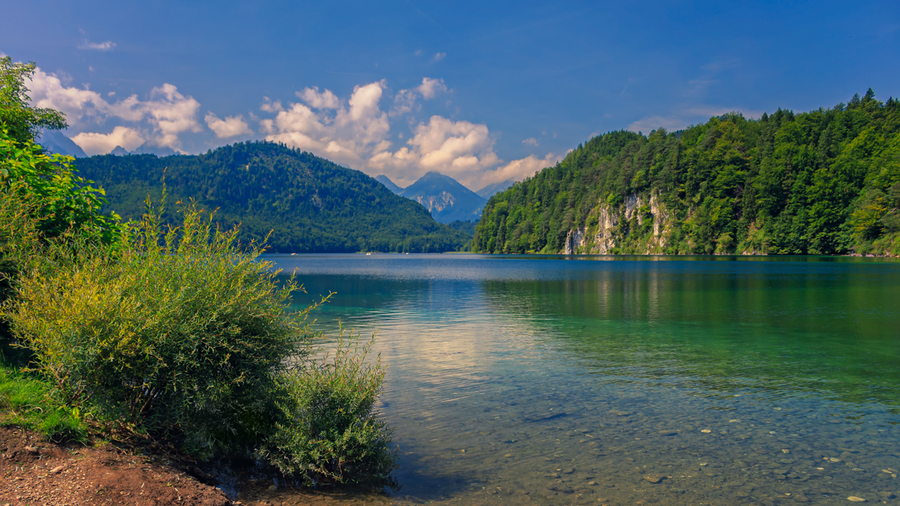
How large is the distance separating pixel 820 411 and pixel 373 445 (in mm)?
10632

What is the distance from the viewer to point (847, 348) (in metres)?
18.5

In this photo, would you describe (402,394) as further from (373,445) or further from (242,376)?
(242,376)

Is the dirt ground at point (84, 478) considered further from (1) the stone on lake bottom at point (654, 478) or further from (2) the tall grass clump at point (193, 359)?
(1) the stone on lake bottom at point (654, 478)

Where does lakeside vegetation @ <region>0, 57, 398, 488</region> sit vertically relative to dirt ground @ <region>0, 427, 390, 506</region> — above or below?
above

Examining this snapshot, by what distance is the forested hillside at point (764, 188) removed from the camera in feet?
382

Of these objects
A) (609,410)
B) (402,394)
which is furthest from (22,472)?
(609,410)

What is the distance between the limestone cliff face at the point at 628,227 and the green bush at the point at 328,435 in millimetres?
167959

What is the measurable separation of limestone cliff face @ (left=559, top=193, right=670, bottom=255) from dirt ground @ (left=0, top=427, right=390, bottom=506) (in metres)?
170

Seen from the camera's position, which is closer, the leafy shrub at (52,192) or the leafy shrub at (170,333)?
the leafy shrub at (170,333)

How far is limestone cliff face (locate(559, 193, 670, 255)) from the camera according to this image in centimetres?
16288

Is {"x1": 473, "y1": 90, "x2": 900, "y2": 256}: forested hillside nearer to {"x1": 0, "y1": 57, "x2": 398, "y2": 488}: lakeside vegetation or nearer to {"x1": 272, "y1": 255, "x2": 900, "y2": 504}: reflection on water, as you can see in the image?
{"x1": 272, "y1": 255, "x2": 900, "y2": 504}: reflection on water

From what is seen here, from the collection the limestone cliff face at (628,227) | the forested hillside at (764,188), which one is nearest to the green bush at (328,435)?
the forested hillside at (764,188)

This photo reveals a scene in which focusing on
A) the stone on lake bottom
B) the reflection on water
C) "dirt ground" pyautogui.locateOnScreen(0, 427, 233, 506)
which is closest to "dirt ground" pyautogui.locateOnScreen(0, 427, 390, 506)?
"dirt ground" pyautogui.locateOnScreen(0, 427, 233, 506)

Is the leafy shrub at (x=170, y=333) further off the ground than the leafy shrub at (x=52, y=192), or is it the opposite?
the leafy shrub at (x=52, y=192)
